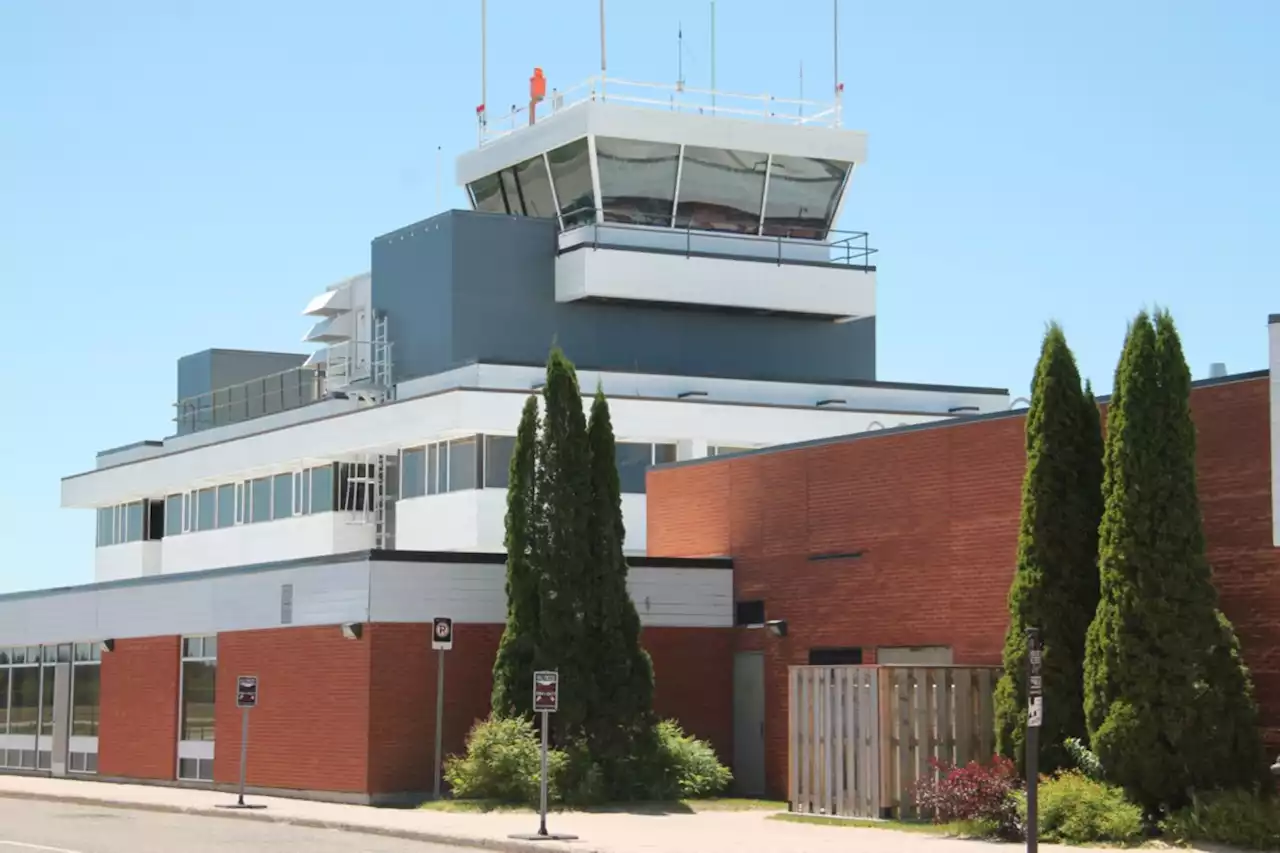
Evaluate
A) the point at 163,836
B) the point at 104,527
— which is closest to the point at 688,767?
the point at 163,836

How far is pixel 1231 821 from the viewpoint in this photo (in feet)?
78.7

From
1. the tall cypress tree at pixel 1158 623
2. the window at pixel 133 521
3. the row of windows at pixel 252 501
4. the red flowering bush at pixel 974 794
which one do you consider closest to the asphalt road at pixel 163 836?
the red flowering bush at pixel 974 794

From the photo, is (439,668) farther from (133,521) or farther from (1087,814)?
(133,521)

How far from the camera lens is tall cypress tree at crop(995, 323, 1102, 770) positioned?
2700 cm

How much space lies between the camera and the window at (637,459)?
157 feet

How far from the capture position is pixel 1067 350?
27922mm

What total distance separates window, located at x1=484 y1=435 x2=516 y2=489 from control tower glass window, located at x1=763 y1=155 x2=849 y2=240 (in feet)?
34.2

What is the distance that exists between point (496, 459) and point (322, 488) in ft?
24.3

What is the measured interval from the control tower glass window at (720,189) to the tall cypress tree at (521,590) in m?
19.6

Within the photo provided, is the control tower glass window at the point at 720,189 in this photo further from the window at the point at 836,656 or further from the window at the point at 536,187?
the window at the point at 836,656

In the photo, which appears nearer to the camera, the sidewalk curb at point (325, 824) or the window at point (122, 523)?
the sidewalk curb at point (325, 824)

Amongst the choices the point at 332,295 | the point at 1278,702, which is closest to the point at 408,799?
the point at 1278,702

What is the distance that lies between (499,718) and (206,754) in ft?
29.1

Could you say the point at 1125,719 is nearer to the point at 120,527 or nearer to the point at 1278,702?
the point at 1278,702
